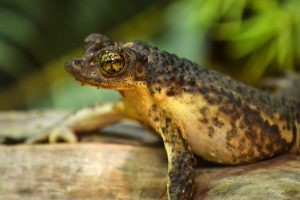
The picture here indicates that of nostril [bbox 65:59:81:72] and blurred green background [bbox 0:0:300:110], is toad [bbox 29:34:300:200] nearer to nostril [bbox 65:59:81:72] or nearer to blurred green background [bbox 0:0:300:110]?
nostril [bbox 65:59:81:72]

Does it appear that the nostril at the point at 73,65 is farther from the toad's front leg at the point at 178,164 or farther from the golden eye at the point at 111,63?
the toad's front leg at the point at 178,164

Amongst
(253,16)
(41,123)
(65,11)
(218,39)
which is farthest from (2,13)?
(253,16)

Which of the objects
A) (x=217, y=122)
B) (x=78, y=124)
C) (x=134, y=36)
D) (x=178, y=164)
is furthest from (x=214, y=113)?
(x=134, y=36)

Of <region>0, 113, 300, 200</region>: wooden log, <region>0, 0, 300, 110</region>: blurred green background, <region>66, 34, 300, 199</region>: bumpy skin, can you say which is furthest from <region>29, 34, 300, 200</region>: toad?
<region>0, 0, 300, 110</region>: blurred green background

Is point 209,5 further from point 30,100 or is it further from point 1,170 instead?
point 1,170

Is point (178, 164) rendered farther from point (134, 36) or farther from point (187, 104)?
point (134, 36)

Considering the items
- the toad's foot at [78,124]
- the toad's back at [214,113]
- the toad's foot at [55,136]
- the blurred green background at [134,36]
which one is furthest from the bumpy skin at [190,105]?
the blurred green background at [134,36]
